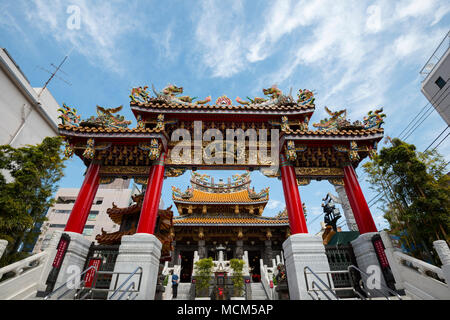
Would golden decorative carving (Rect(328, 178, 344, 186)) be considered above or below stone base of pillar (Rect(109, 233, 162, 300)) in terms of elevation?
above

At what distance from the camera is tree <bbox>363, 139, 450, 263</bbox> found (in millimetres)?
6246

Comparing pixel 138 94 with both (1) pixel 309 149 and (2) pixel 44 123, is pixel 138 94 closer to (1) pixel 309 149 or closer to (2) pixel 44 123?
(1) pixel 309 149

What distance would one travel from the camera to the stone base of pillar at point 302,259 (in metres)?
6.72

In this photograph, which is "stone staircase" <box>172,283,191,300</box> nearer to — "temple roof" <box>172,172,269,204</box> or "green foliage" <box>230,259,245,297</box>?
"green foliage" <box>230,259,245,297</box>

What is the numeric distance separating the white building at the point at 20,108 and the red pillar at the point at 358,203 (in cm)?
2280

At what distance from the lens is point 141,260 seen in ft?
22.2

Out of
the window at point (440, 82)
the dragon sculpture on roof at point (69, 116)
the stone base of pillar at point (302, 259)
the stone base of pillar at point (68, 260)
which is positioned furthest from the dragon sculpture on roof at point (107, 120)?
the window at point (440, 82)

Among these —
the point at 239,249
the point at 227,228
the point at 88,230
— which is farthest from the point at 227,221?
the point at 88,230

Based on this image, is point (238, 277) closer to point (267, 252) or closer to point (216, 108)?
point (267, 252)

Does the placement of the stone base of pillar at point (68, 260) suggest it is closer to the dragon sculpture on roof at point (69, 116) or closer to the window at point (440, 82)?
the dragon sculpture on roof at point (69, 116)

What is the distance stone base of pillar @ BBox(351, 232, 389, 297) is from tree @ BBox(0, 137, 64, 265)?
435 inches

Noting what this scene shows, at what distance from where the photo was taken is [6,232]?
702 centimetres

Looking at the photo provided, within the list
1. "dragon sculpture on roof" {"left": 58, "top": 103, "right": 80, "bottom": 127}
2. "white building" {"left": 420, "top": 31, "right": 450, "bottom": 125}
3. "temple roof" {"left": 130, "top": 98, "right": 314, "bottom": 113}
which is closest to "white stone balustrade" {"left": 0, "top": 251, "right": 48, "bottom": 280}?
"dragon sculpture on roof" {"left": 58, "top": 103, "right": 80, "bottom": 127}

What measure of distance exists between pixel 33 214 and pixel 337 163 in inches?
464
